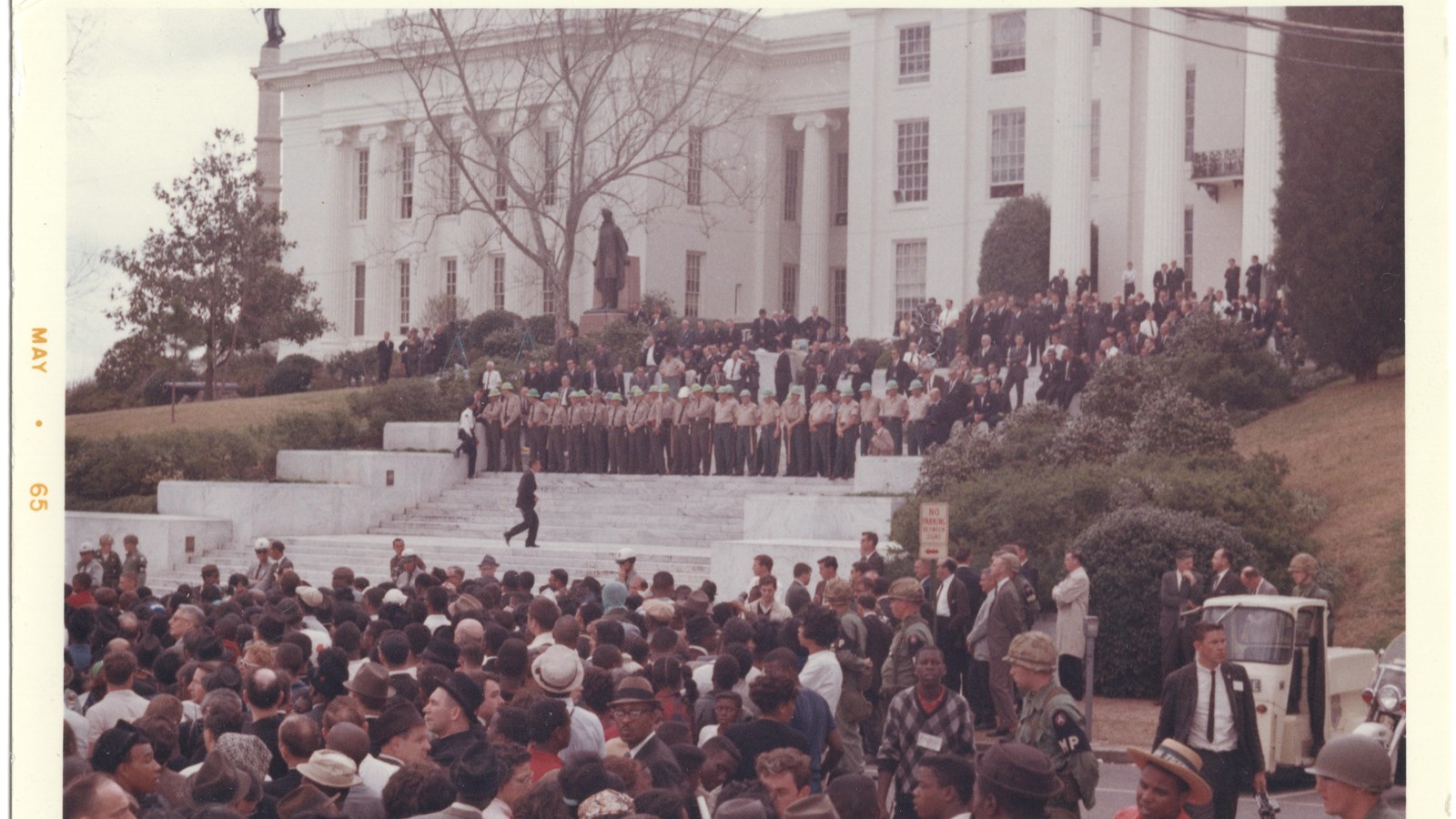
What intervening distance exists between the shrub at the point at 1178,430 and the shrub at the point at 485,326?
25.0 meters

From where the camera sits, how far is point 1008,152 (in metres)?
46.4

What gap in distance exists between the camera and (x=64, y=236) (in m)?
9.34

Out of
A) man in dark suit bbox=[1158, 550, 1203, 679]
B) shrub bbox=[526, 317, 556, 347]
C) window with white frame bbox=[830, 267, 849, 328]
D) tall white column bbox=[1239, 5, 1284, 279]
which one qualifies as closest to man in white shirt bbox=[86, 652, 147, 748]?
man in dark suit bbox=[1158, 550, 1203, 679]

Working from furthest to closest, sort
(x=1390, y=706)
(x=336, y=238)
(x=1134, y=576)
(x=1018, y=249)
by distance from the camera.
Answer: (x=336, y=238) < (x=1018, y=249) < (x=1134, y=576) < (x=1390, y=706)

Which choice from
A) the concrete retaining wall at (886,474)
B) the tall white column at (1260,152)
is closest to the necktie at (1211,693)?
the concrete retaining wall at (886,474)

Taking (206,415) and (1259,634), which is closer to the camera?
(1259,634)

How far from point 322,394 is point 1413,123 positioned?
3138 cm

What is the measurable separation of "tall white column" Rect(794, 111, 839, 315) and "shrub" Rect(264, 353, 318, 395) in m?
15.0

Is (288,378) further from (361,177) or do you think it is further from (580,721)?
(580,721)

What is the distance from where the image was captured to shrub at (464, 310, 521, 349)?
45.9 metres

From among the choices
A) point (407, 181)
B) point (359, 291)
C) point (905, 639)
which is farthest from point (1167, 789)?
point (359, 291)

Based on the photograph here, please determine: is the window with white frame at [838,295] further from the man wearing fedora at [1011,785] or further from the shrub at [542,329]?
the man wearing fedora at [1011,785]

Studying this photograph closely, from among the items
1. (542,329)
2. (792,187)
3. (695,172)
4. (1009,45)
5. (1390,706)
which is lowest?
(1390,706)

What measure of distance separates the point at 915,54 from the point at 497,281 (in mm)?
15083
